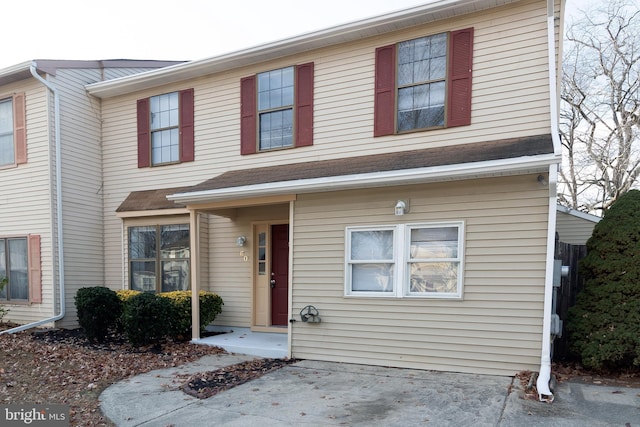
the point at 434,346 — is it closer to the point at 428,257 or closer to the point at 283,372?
the point at 428,257

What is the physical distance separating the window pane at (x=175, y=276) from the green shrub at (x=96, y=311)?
1037mm

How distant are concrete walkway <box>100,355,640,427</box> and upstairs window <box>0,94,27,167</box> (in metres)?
6.18

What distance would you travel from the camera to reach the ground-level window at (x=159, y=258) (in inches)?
308

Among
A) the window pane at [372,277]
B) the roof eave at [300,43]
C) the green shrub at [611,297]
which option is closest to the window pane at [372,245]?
the window pane at [372,277]

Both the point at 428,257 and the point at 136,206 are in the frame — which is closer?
the point at 428,257

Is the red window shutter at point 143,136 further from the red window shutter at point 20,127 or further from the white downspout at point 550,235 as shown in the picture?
the white downspout at point 550,235

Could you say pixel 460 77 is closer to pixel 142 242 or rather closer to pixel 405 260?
pixel 405 260

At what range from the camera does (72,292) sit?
8094 millimetres

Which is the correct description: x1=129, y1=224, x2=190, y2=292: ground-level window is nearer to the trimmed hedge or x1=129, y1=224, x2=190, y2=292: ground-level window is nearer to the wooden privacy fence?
the trimmed hedge

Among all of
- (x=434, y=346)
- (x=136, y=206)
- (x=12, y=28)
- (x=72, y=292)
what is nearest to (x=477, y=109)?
(x=434, y=346)

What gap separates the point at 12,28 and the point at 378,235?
47.5 feet

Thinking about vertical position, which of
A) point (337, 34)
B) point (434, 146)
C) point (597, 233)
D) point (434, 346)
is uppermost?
point (337, 34)

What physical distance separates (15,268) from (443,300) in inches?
346

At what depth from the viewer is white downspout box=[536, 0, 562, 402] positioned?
13.4ft
